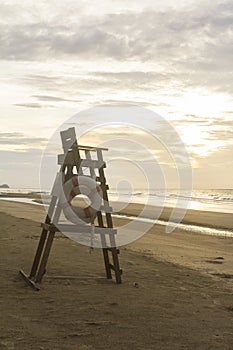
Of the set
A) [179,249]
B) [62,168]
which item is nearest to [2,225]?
[179,249]

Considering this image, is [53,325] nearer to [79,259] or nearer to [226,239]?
[79,259]

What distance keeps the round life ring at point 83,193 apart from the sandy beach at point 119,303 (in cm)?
149

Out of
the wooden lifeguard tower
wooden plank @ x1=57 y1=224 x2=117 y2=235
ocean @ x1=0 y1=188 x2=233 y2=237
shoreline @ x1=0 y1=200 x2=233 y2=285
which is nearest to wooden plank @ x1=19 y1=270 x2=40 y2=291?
the wooden lifeguard tower

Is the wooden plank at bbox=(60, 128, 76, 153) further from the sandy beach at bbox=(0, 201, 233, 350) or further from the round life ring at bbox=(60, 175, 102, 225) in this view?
the sandy beach at bbox=(0, 201, 233, 350)

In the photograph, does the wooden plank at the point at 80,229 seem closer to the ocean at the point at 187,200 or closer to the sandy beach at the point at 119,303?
the sandy beach at the point at 119,303

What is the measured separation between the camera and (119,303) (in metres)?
8.74

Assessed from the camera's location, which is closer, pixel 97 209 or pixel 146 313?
pixel 146 313

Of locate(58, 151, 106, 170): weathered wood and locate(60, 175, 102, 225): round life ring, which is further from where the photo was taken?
locate(58, 151, 106, 170): weathered wood

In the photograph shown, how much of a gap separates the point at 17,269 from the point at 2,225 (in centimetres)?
1164

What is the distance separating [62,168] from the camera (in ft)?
35.7

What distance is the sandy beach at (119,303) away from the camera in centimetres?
673

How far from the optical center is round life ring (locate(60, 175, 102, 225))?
417 inches

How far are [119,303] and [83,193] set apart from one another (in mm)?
2918

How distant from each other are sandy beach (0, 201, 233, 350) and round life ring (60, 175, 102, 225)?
1.49m
